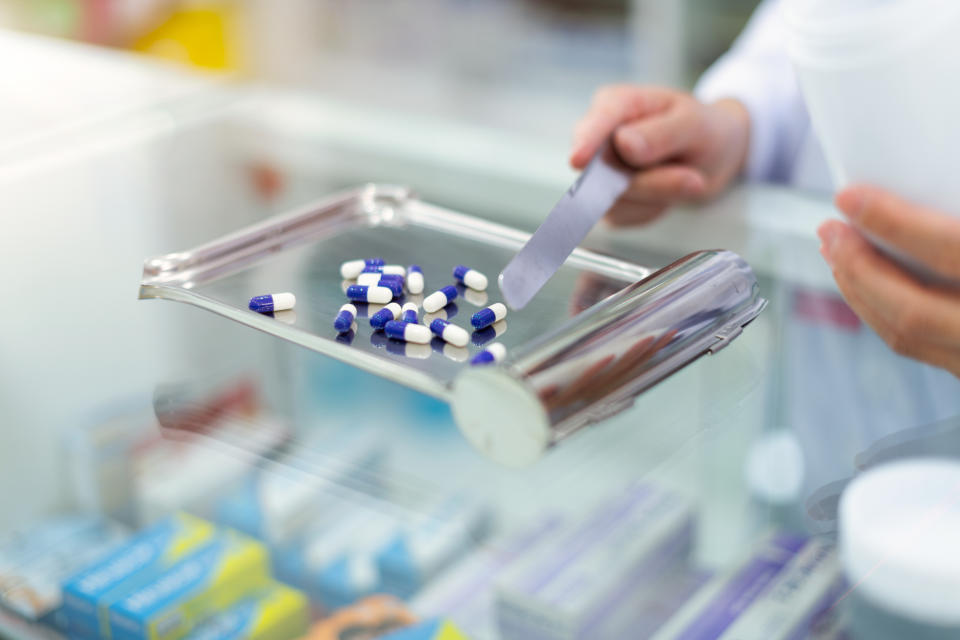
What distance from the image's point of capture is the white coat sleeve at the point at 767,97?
818mm

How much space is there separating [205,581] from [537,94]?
1964mm

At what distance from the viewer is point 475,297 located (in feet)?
1.65

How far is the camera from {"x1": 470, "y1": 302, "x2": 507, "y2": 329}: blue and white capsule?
1.50 feet

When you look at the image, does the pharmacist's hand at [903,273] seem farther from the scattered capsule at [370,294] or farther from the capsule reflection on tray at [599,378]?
the scattered capsule at [370,294]

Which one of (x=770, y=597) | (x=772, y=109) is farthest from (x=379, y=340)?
(x=772, y=109)

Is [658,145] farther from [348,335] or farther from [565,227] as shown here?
[348,335]

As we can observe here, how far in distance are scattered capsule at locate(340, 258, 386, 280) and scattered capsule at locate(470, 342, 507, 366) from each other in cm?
13

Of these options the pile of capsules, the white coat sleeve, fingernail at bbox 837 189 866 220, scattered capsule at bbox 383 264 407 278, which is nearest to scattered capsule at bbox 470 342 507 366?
the pile of capsules

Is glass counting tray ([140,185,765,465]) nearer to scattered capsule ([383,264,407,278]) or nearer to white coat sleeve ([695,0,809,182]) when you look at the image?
scattered capsule ([383,264,407,278])

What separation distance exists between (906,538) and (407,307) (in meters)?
0.26

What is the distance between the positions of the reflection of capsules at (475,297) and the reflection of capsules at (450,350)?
5 centimetres

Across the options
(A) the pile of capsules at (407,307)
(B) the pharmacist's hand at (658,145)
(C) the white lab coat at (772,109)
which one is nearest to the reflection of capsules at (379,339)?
(A) the pile of capsules at (407,307)

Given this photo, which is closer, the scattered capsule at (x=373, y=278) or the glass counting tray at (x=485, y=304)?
the glass counting tray at (x=485, y=304)

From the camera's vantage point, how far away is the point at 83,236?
733 mm
